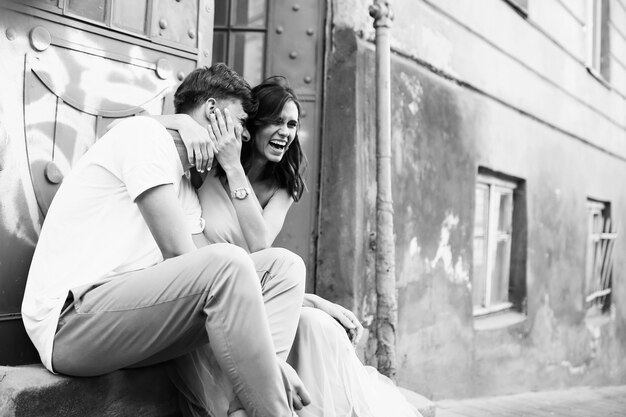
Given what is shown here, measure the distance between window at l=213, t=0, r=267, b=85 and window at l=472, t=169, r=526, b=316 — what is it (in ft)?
7.64

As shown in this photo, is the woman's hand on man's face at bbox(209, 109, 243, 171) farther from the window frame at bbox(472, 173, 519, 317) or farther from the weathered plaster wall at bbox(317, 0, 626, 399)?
the window frame at bbox(472, 173, 519, 317)

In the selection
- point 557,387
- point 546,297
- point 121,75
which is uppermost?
point 121,75

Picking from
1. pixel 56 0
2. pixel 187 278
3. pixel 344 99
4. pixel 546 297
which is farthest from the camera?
pixel 546 297

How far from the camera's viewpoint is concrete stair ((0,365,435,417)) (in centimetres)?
186

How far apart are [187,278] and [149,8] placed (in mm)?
1405

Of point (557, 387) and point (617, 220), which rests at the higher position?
point (617, 220)

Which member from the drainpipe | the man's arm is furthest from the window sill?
the man's arm

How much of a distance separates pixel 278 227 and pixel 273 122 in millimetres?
441

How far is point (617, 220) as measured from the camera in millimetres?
8570

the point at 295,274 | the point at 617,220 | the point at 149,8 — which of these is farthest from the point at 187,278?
the point at 617,220

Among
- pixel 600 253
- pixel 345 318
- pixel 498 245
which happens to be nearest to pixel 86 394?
pixel 345 318

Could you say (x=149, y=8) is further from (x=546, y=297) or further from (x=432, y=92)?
(x=546, y=297)

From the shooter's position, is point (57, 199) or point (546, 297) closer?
point (57, 199)

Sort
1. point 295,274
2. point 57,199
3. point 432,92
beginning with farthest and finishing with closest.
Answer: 1. point 432,92
2. point 295,274
3. point 57,199
